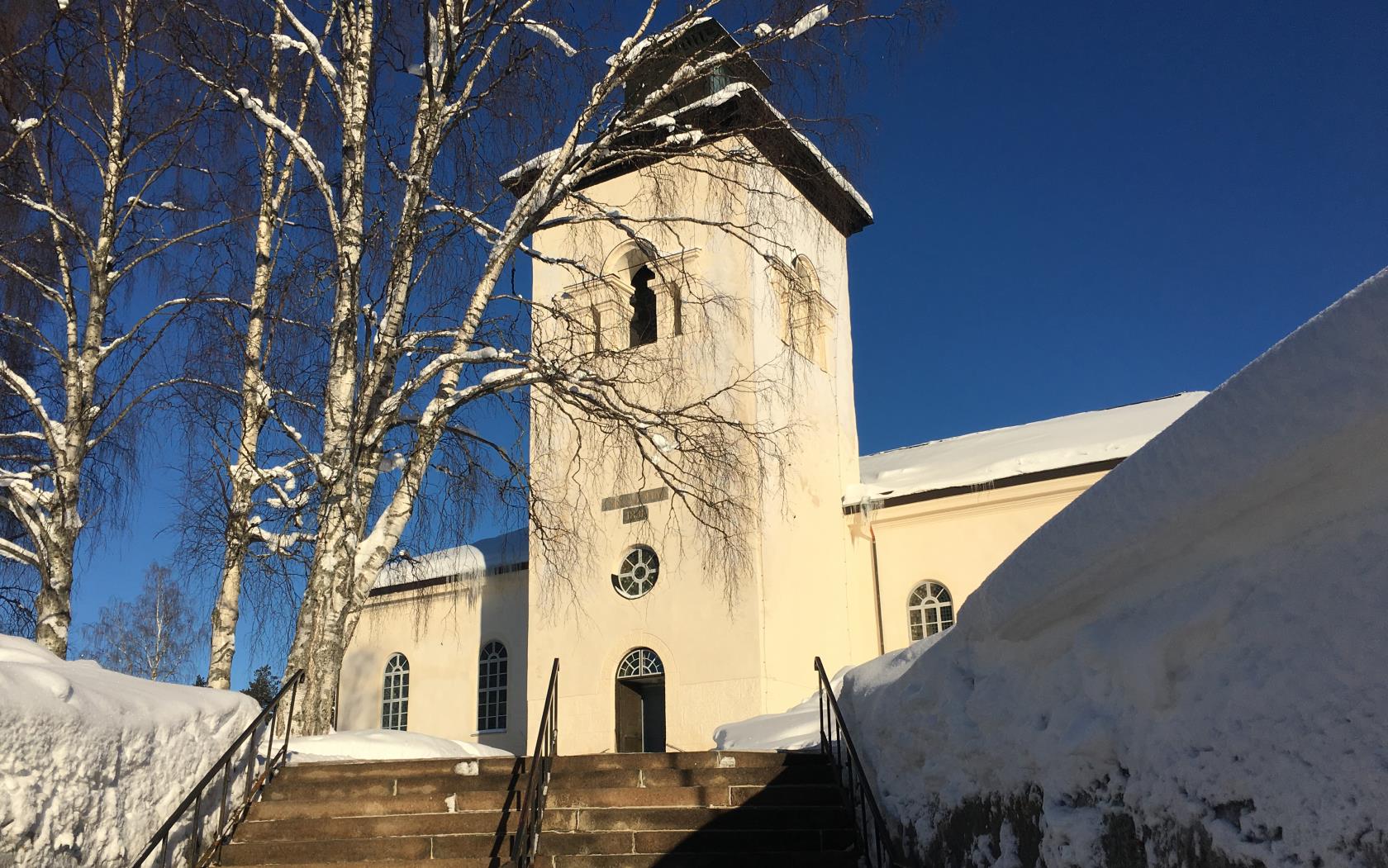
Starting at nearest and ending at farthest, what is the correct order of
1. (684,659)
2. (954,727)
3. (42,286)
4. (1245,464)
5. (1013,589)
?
1. (1245,464)
2. (1013,589)
3. (954,727)
4. (42,286)
5. (684,659)

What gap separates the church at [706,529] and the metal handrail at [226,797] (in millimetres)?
6301

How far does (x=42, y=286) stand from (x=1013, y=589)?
9.66 metres

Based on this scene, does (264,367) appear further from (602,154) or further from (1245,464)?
(1245,464)

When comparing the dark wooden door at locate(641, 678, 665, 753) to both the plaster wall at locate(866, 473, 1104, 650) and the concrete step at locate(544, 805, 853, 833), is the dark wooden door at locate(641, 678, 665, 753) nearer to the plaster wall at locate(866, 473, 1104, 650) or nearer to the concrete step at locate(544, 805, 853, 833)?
the plaster wall at locate(866, 473, 1104, 650)

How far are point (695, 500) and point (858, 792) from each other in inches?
294

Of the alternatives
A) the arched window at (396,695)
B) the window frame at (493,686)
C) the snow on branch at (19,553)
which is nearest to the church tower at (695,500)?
the window frame at (493,686)

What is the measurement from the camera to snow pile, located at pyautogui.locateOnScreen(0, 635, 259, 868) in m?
6.11

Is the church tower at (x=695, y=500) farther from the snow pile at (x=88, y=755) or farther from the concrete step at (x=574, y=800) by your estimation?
the snow pile at (x=88, y=755)

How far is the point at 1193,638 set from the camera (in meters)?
3.95

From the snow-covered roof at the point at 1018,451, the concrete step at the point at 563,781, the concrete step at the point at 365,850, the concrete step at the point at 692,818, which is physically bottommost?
the concrete step at the point at 365,850

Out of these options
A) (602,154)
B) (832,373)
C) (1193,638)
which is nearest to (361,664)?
(832,373)

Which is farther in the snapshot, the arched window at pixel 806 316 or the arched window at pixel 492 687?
the arched window at pixel 492 687

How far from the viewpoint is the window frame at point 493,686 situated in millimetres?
19406

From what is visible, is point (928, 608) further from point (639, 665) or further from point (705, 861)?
point (705, 861)
